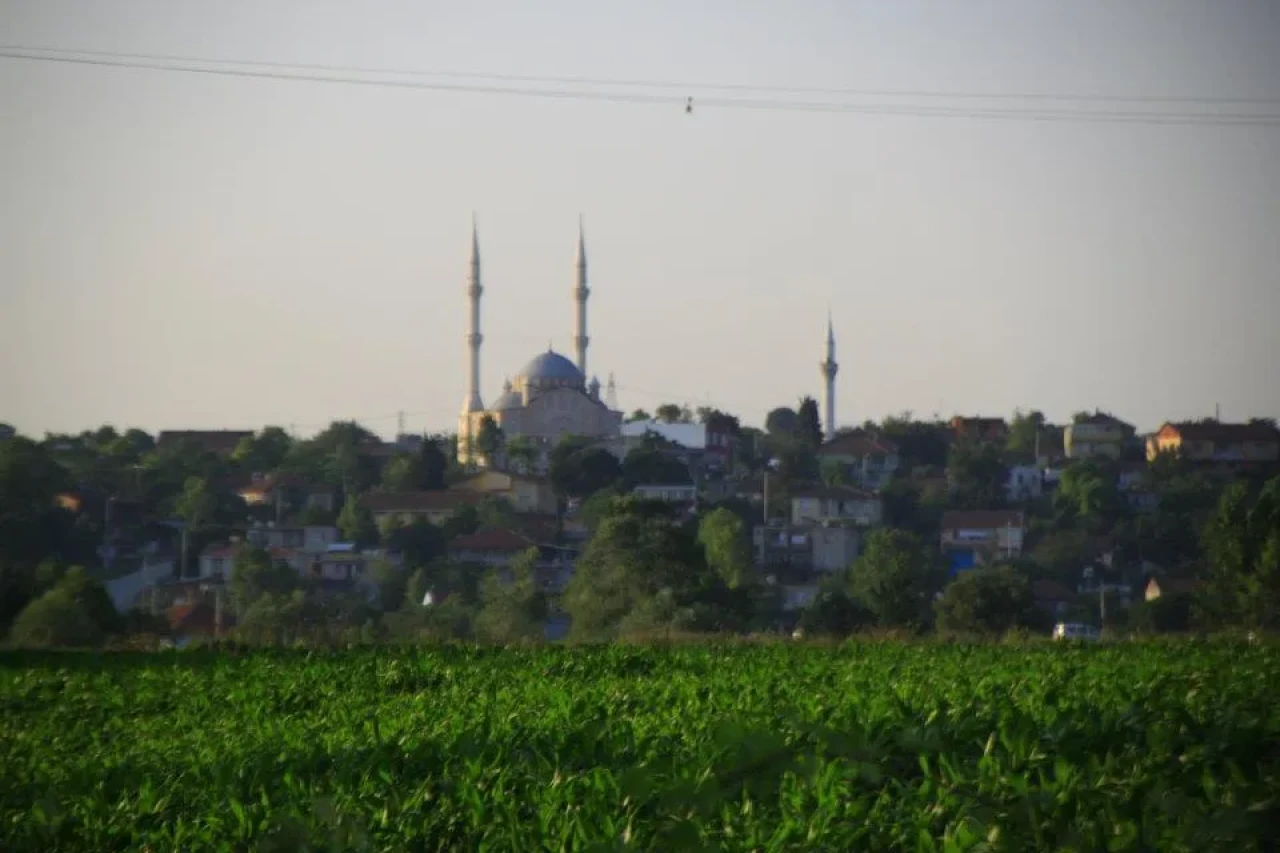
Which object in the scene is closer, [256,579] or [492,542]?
[256,579]

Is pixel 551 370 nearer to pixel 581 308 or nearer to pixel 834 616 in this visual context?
pixel 581 308

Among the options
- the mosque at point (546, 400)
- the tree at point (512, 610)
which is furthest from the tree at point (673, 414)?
the tree at point (512, 610)

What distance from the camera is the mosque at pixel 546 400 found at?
130 metres

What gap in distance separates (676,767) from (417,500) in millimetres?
82998

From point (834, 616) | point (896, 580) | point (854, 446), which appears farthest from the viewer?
point (854, 446)

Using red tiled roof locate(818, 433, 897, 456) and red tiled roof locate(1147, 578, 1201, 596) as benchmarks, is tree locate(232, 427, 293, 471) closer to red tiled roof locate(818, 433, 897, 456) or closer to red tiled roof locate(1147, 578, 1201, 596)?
red tiled roof locate(818, 433, 897, 456)

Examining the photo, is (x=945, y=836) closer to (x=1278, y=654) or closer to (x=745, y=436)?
(x=1278, y=654)

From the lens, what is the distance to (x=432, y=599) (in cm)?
6388

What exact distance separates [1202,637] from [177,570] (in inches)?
2261

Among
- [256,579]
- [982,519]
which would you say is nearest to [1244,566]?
[256,579]

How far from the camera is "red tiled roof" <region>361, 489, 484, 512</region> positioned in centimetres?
8944

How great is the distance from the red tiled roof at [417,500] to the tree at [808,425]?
29894 mm

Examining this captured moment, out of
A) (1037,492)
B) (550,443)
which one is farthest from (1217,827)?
(550,443)

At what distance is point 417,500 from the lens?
3620 inches
